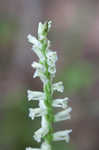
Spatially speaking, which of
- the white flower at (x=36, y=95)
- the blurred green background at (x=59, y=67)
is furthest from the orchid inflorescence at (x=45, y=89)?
the blurred green background at (x=59, y=67)

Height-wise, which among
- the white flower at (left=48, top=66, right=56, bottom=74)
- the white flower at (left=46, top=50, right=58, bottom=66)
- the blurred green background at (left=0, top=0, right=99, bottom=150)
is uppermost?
the white flower at (left=46, top=50, right=58, bottom=66)

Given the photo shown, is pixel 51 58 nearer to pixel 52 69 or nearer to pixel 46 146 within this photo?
pixel 52 69

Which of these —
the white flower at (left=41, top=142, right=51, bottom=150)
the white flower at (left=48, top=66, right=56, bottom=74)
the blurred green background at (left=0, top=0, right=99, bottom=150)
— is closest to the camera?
the white flower at (left=48, top=66, right=56, bottom=74)

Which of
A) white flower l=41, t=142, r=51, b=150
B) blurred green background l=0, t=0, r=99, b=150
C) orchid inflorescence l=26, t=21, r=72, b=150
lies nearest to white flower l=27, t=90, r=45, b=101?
orchid inflorescence l=26, t=21, r=72, b=150

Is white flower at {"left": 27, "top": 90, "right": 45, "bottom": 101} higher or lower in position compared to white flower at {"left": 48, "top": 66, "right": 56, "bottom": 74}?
lower

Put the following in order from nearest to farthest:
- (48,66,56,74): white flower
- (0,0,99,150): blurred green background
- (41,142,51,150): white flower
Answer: (48,66,56,74): white flower
(41,142,51,150): white flower
(0,0,99,150): blurred green background

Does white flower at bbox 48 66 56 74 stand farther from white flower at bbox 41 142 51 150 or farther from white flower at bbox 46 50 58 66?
white flower at bbox 41 142 51 150

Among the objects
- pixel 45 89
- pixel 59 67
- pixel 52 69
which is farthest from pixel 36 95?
pixel 59 67

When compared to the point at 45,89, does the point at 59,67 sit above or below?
below
